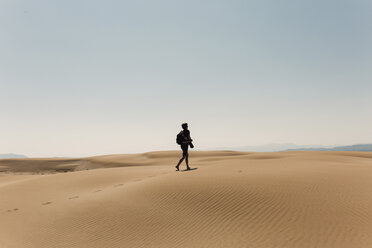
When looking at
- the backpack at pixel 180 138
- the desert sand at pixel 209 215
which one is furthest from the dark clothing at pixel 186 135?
the desert sand at pixel 209 215

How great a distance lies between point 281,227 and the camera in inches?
211

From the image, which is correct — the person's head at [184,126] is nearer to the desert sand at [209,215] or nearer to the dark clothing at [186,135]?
the dark clothing at [186,135]

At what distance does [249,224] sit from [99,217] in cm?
384

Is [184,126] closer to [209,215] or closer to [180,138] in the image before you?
[180,138]

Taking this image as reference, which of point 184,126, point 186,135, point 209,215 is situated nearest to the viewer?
point 209,215

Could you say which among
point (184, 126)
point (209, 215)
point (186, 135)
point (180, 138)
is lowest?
point (209, 215)

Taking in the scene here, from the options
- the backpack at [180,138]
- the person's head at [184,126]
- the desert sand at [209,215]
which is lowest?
the desert sand at [209,215]

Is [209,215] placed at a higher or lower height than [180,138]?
lower

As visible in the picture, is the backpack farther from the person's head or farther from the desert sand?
the desert sand

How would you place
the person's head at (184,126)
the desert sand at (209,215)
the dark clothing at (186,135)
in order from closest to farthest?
the desert sand at (209,215), the person's head at (184,126), the dark clothing at (186,135)

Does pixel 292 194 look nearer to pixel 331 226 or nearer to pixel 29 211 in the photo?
pixel 331 226

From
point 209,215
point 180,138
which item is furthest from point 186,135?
point 209,215

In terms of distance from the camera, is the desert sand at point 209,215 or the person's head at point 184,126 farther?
the person's head at point 184,126

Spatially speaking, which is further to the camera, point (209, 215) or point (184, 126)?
point (184, 126)
